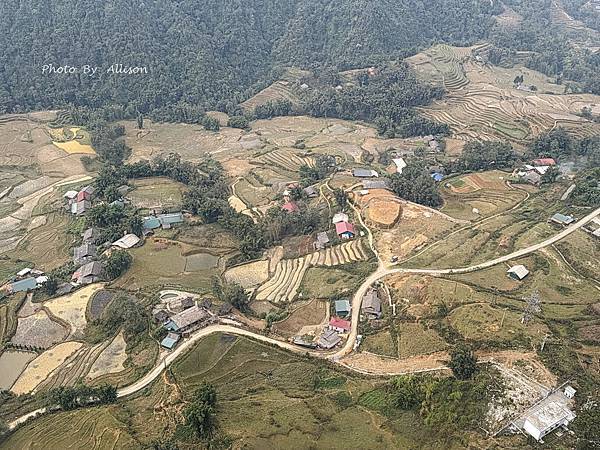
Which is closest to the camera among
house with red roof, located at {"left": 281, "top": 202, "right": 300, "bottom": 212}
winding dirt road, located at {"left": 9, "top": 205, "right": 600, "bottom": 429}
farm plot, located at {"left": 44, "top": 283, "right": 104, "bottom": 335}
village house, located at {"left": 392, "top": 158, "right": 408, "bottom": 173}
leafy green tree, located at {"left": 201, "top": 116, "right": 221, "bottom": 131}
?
winding dirt road, located at {"left": 9, "top": 205, "right": 600, "bottom": 429}

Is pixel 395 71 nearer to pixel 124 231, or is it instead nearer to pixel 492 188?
pixel 492 188

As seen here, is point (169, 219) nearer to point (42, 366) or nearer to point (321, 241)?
point (321, 241)

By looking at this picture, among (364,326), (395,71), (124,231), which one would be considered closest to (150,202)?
(124,231)

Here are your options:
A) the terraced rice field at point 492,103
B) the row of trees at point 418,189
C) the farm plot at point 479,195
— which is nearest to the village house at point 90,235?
the row of trees at point 418,189

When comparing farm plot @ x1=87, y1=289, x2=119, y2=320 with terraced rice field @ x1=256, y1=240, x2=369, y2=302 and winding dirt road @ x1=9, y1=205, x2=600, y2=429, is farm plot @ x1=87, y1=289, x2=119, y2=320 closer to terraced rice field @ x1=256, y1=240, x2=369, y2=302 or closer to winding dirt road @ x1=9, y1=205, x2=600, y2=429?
winding dirt road @ x1=9, y1=205, x2=600, y2=429

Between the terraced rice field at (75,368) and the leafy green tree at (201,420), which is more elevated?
the leafy green tree at (201,420)

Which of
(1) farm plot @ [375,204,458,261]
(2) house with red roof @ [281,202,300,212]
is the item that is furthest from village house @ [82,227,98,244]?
(1) farm plot @ [375,204,458,261]

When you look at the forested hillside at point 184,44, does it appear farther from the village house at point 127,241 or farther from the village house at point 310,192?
the village house at point 127,241
